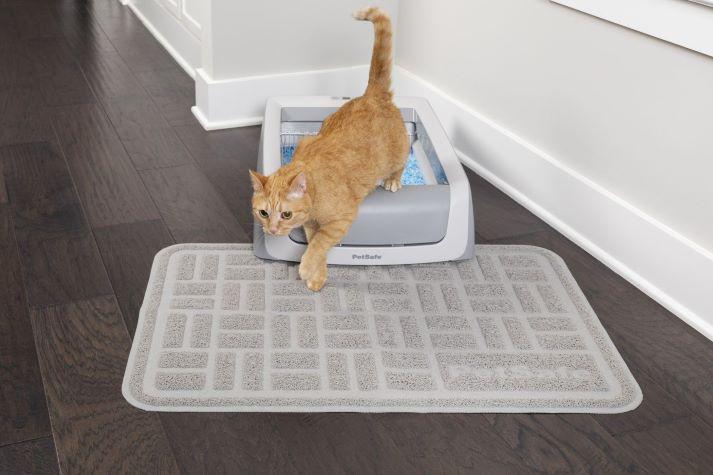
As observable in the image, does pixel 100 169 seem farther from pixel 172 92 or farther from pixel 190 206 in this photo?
pixel 172 92

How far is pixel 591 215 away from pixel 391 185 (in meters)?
0.59

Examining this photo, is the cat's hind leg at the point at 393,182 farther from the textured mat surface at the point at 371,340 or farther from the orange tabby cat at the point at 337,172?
the textured mat surface at the point at 371,340

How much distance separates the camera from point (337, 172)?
6.20 ft

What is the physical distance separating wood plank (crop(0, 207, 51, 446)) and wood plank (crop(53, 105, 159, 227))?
1.10 ft

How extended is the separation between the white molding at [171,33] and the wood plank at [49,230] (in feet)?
2.80

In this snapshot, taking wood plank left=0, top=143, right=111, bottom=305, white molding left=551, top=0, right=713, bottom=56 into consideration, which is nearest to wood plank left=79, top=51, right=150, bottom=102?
wood plank left=0, top=143, right=111, bottom=305

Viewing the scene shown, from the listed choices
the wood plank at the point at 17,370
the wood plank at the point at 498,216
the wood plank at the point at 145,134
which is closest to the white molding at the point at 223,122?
the wood plank at the point at 145,134

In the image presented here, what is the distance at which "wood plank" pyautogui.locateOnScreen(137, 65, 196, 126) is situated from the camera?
115 inches

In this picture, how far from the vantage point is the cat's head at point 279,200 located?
5.68ft

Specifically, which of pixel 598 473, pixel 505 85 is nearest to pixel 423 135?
pixel 505 85

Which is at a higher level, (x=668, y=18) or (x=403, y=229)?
(x=668, y=18)

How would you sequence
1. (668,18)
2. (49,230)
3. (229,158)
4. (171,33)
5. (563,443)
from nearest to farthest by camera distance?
(563,443) → (668,18) → (49,230) → (229,158) → (171,33)

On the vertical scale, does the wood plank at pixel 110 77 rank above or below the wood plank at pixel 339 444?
below

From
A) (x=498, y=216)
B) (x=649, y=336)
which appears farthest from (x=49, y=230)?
(x=649, y=336)
